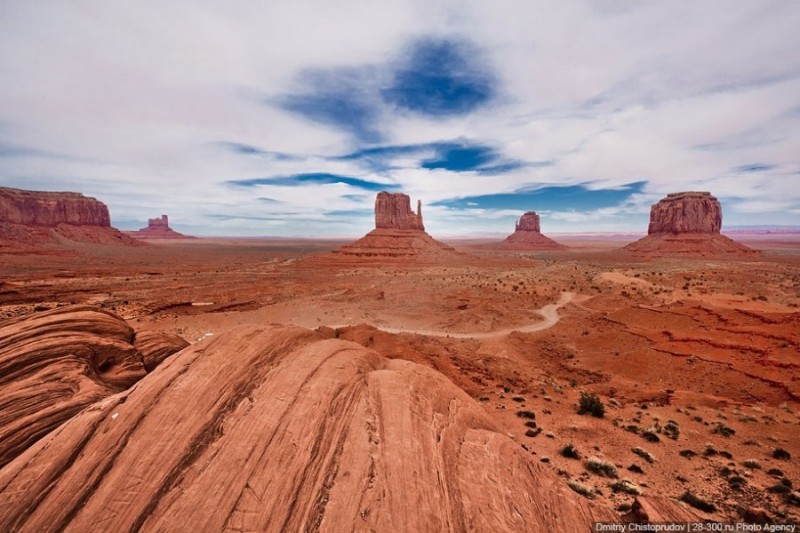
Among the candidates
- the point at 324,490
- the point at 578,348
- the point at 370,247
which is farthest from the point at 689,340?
the point at 370,247

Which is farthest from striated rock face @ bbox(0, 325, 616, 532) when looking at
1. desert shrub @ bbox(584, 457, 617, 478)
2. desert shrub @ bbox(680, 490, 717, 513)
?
desert shrub @ bbox(584, 457, 617, 478)

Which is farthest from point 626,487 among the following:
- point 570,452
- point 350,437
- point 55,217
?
point 55,217

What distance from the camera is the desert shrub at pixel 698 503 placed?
703 centimetres

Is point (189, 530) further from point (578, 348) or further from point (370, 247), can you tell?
point (370, 247)

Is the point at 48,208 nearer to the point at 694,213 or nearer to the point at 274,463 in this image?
the point at 274,463

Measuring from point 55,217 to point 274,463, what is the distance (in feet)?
725

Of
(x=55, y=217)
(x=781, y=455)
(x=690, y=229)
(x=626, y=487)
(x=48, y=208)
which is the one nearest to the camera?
(x=626, y=487)

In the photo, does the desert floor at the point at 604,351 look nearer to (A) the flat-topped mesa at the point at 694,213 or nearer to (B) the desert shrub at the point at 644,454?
(B) the desert shrub at the point at 644,454

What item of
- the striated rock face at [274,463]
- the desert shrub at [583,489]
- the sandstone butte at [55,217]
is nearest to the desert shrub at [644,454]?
the desert shrub at [583,489]

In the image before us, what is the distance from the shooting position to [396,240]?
378ft

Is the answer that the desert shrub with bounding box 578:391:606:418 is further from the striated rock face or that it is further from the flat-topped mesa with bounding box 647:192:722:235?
the flat-topped mesa with bounding box 647:192:722:235

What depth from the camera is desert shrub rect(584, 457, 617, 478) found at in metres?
8.51

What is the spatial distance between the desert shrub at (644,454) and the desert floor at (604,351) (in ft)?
0.25

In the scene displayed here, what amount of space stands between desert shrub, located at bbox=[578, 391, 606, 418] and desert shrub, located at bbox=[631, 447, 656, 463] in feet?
8.34
